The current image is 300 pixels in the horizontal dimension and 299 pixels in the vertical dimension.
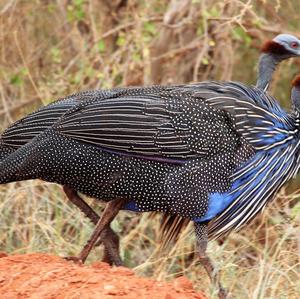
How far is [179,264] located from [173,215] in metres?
1.02

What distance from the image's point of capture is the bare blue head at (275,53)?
5.07 m

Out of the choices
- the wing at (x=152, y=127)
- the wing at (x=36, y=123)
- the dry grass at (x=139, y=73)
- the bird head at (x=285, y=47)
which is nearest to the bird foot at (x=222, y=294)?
the dry grass at (x=139, y=73)

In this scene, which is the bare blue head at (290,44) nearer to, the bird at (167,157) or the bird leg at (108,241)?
the bird at (167,157)

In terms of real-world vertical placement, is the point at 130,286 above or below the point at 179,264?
above

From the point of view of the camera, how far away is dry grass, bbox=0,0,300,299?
4.98 meters

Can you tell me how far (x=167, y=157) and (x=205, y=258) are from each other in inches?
19.6

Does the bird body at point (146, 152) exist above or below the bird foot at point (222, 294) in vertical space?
above

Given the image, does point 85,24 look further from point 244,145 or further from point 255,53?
point 244,145

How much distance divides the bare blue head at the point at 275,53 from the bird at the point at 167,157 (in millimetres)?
640

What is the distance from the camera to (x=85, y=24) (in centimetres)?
736

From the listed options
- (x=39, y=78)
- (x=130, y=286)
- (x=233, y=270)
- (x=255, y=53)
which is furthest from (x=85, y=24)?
(x=130, y=286)

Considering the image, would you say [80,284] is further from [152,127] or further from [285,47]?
[285,47]

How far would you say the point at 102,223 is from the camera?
4.41 meters

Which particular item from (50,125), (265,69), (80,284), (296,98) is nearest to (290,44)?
(265,69)
